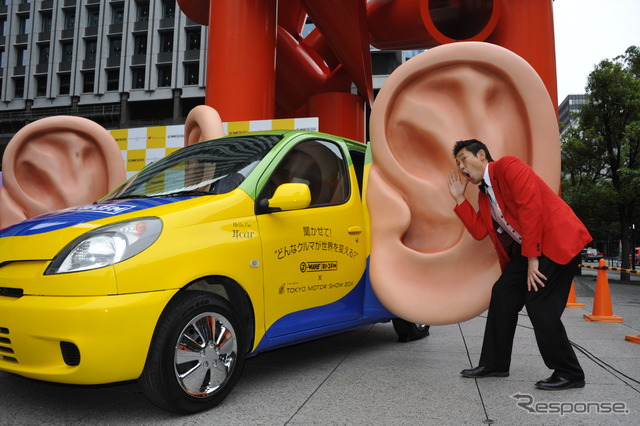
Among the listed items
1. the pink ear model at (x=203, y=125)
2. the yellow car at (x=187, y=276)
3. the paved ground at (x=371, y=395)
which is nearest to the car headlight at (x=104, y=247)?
the yellow car at (x=187, y=276)

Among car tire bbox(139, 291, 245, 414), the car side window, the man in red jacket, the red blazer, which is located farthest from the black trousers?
car tire bbox(139, 291, 245, 414)

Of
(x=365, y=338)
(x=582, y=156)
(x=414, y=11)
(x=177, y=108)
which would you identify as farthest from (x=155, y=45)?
(x=365, y=338)

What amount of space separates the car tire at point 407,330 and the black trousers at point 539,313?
4.82 feet

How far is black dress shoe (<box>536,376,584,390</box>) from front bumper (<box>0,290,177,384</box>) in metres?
2.34

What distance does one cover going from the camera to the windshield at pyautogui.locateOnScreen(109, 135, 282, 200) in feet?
10.7

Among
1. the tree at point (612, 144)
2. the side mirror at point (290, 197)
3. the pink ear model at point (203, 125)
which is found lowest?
the side mirror at point (290, 197)

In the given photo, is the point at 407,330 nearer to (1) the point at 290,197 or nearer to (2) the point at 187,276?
(1) the point at 290,197

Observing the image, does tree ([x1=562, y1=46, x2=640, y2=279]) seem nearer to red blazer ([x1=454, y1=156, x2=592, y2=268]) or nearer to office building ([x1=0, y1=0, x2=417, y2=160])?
red blazer ([x1=454, y1=156, x2=592, y2=268])

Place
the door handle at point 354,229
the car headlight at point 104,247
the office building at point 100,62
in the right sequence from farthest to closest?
the office building at point 100,62
the door handle at point 354,229
the car headlight at point 104,247

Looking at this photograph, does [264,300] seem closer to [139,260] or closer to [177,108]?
[139,260]

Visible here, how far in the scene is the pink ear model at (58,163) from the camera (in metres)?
5.64

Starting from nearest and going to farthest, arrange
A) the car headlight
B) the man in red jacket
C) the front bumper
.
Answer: the front bumper
the car headlight
the man in red jacket

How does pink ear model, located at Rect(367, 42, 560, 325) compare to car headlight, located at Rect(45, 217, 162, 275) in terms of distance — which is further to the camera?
pink ear model, located at Rect(367, 42, 560, 325)

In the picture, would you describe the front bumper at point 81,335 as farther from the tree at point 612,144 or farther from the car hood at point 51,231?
the tree at point 612,144
